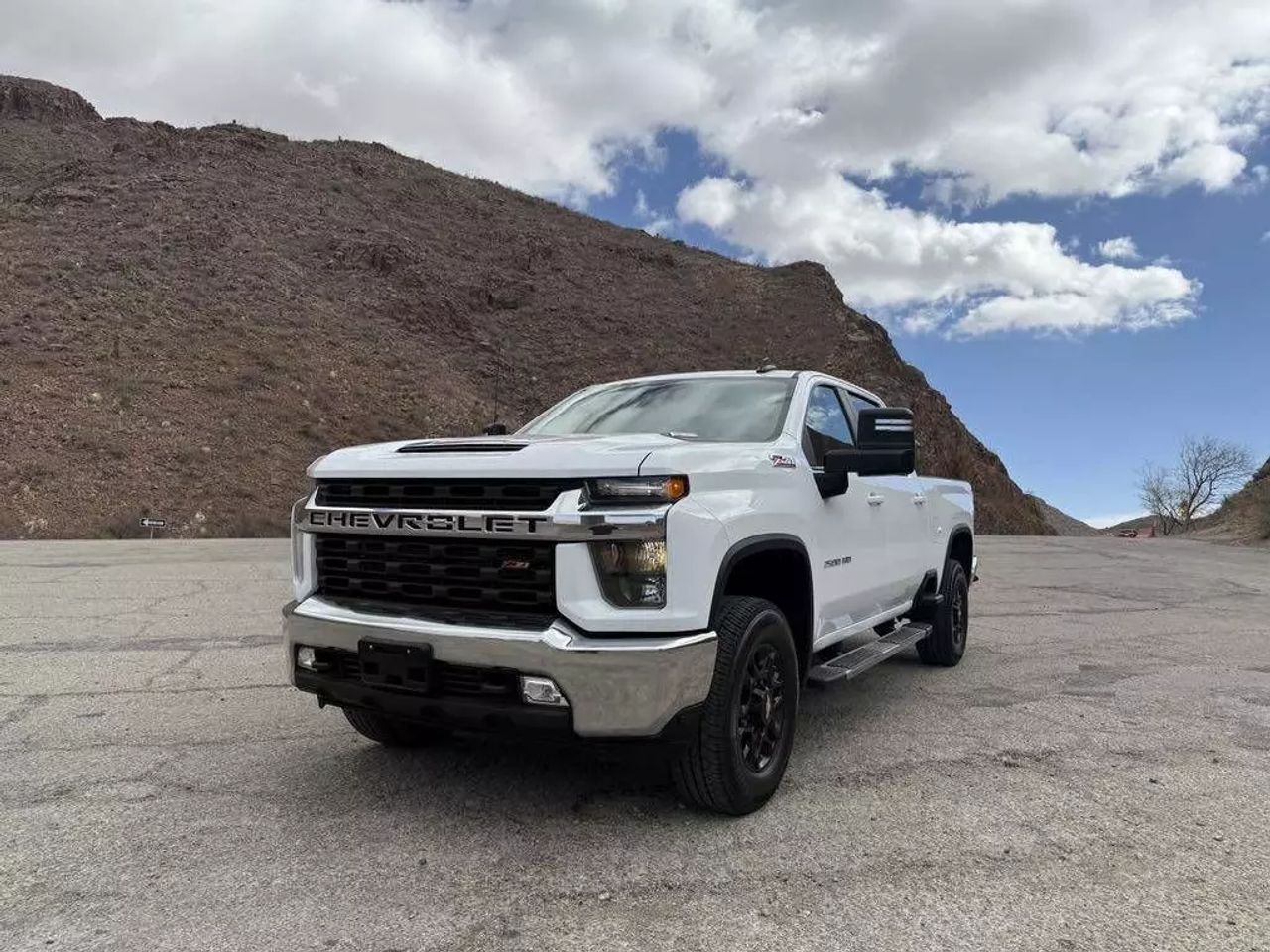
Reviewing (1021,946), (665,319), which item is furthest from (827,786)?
(665,319)

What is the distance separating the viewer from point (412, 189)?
50.4 metres

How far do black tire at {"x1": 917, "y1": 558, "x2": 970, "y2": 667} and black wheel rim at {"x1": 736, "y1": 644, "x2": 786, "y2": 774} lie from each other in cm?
298

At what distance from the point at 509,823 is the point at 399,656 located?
2.69ft

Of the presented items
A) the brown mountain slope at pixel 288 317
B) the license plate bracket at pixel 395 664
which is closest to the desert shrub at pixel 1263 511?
the brown mountain slope at pixel 288 317

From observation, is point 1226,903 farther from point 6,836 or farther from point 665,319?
point 665,319

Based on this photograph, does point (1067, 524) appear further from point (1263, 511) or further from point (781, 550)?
point (781, 550)

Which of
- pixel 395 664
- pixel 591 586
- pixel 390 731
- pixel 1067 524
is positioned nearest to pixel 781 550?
pixel 591 586

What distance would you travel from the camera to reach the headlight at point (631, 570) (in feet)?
10.9

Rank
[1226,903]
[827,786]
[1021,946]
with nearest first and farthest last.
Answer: [1021,946], [1226,903], [827,786]

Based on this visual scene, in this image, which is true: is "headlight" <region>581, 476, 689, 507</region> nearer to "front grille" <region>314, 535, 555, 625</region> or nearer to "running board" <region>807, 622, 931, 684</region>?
"front grille" <region>314, 535, 555, 625</region>

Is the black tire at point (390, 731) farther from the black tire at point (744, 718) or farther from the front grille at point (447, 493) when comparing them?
the black tire at point (744, 718)

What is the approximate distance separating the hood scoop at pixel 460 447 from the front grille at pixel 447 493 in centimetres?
20

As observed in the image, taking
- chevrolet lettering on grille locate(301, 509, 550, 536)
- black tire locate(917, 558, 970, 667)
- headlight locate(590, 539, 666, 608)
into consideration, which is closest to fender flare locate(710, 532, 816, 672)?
headlight locate(590, 539, 666, 608)

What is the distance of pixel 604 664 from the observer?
322 centimetres
